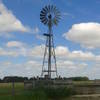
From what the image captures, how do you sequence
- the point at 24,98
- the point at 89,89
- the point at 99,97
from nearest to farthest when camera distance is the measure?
1. the point at 24,98
2. the point at 99,97
3. the point at 89,89

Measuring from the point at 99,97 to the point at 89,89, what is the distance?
11.2 feet

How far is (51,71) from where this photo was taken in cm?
3478

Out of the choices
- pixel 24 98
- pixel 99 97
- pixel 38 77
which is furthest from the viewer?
pixel 38 77

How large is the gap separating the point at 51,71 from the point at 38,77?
175 centimetres

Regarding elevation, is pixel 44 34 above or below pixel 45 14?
below

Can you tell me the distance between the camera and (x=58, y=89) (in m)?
17.9

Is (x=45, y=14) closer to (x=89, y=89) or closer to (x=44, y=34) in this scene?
(x=44, y=34)

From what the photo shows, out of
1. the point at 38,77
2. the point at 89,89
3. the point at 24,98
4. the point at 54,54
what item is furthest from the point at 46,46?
the point at 24,98

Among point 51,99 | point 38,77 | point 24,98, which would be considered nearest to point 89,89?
point 51,99

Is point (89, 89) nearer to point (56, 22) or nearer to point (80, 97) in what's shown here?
point (80, 97)

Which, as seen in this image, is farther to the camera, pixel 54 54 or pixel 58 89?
pixel 54 54

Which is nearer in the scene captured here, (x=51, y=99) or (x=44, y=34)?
(x=51, y=99)

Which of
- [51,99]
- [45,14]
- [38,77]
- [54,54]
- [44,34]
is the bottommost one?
[51,99]

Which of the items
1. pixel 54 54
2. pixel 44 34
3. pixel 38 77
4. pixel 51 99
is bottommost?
pixel 51 99
